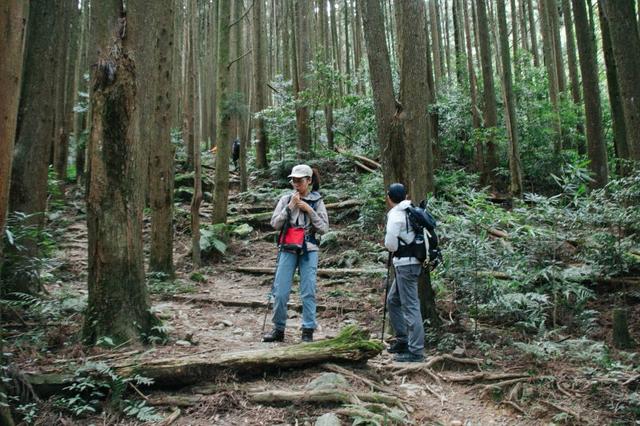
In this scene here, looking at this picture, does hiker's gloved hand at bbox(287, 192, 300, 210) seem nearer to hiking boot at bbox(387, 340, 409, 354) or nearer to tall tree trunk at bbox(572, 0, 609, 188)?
hiking boot at bbox(387, 340, 409, 354)

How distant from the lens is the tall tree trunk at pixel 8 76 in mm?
2855

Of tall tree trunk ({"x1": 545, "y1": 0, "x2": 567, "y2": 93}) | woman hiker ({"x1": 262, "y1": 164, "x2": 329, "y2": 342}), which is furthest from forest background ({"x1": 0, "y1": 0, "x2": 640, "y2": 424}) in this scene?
tall tree trunk ({"x1": 545, "y1": 0, "x2": 567, "y2": 93})

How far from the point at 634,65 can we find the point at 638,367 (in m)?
4.95

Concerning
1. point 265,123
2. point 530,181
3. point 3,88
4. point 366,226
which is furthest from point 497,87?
point 3,88

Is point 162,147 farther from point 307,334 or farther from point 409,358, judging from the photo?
point 409,358

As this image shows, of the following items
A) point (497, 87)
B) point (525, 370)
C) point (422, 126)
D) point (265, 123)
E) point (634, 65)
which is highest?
point (497, 87)

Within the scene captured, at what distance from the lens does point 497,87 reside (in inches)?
784

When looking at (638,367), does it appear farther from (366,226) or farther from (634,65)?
(366,226)

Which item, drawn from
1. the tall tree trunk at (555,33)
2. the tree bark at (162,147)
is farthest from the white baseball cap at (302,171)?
the tall tree trunk at (555,33)

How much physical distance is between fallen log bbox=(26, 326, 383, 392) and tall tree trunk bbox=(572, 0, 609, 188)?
32.2ft

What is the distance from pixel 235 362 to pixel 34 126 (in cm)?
412

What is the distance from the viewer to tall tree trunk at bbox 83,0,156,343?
445 centimetres

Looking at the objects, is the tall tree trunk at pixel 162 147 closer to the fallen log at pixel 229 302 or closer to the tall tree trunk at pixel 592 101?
the fallen log at pixel 229 302

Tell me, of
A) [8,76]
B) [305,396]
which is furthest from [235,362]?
[8,76]
